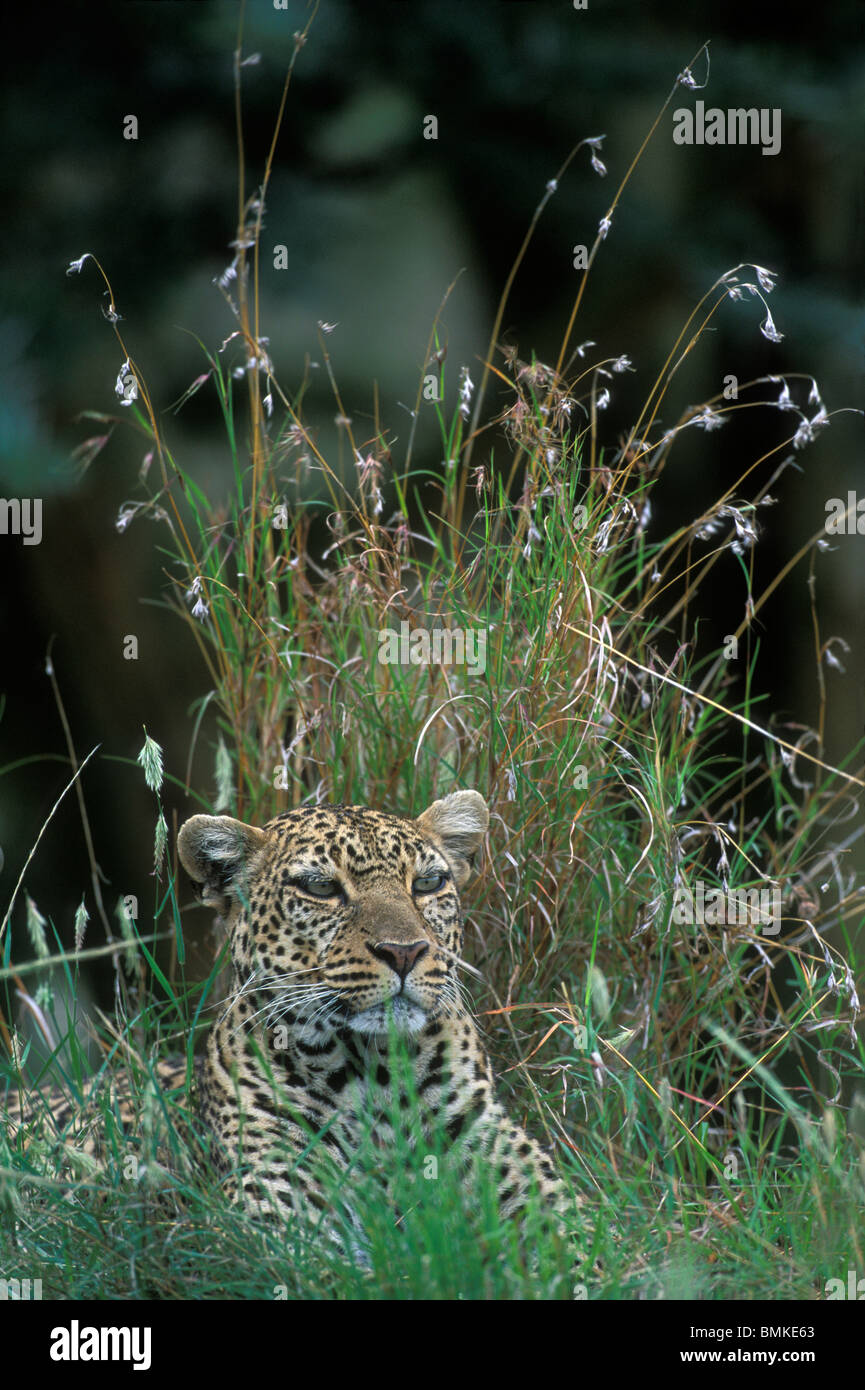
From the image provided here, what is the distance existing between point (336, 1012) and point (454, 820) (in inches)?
29.3

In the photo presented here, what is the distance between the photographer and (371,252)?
6.98 metres

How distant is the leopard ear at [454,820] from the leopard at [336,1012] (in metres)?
0.10

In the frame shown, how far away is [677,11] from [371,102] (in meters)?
1.41

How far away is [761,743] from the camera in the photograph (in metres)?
6.48

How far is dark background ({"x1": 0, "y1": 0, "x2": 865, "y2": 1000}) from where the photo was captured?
6.35m

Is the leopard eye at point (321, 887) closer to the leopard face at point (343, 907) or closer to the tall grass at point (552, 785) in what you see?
the leopard face at point (343, 907)

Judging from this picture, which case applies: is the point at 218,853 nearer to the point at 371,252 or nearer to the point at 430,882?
the point at 430,882

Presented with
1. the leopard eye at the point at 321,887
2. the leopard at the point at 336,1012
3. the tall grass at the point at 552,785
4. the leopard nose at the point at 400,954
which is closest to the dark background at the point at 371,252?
the tall grass at the point at 552,785

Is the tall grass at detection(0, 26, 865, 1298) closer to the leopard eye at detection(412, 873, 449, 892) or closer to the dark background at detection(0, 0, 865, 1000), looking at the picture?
the leopard eye at detection(412, 873, 449, 892)

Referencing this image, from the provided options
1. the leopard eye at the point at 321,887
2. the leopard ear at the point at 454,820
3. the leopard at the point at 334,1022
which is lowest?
the leopard at the point at 334,1022

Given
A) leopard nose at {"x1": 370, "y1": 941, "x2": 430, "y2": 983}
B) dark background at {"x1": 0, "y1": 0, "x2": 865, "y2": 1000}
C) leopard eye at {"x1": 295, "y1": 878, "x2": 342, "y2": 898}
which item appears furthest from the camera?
dark background at {"x1": 0, "y1": 0, "x2": 865, "y2": 1000}

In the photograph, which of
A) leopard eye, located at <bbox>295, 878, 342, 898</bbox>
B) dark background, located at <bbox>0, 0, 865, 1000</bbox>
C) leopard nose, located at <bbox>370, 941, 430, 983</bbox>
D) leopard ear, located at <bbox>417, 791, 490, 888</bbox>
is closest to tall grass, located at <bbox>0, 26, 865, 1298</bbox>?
leopard ear, located at <bbox>417, 791, 490, 888</bbox>

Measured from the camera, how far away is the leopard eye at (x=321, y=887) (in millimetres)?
3979
